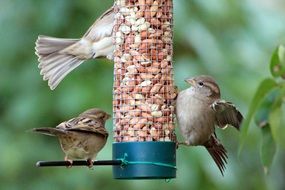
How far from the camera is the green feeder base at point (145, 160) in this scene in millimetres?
3740

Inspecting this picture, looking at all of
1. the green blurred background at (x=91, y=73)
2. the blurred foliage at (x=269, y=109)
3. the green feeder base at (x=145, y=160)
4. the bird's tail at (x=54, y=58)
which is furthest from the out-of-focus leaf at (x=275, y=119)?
the green blurred background at (x=91, y=73)

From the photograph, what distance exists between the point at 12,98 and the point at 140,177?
2.32m

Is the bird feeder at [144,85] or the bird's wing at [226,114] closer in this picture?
the bird feeder at [144,85]

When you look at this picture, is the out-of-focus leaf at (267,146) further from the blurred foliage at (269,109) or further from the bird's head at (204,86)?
the bird's head at (204,86)

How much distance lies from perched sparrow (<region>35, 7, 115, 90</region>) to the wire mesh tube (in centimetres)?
42

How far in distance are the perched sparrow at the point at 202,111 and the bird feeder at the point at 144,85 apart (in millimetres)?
72

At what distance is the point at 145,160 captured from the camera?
12.3 ft

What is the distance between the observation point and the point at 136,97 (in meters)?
3.95

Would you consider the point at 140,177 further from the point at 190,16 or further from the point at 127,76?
the point at 190,16

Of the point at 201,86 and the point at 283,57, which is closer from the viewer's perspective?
the point at 283,57

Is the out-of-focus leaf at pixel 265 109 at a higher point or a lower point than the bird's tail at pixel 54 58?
lower

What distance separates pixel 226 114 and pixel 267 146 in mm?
2910

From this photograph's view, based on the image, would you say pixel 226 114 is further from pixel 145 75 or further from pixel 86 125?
pixel 86 125

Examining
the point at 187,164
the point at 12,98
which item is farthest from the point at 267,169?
the point at 12,98
